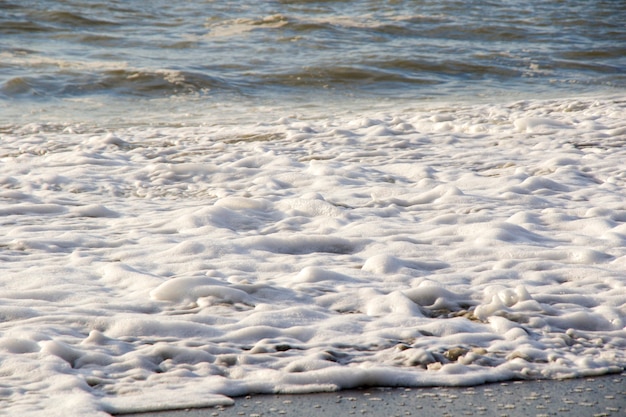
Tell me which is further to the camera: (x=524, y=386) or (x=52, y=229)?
(x=52, y=229)

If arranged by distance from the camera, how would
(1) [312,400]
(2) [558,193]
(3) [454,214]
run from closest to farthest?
(1) [312,400]
(3) [454,214]
(2) [558,193]

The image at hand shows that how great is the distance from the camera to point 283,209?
4.16 m

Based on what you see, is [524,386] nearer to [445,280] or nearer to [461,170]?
[445,280]

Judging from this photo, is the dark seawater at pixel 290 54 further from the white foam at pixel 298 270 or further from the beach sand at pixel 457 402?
the beach sand at pixel 457 402

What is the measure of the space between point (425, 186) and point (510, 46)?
29.8 feet

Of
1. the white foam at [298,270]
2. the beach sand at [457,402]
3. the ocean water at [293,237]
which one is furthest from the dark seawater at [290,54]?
the beach sand at [457,402]

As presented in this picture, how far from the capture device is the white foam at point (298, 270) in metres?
2.33

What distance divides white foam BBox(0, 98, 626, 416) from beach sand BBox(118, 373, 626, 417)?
52mm

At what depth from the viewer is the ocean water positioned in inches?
93.2

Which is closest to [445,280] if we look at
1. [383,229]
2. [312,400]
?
[383,229]

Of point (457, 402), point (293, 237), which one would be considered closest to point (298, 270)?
point (293, 237)

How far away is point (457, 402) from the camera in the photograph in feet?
7.02

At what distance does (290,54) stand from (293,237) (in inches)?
336

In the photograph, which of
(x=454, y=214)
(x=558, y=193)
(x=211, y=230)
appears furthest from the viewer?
(x=558, y=193)
